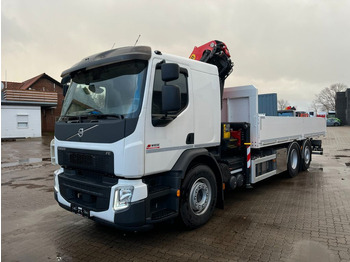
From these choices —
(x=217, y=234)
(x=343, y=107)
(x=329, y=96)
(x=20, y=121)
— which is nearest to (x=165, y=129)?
(x=217, y=234)

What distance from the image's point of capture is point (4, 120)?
24562 mm

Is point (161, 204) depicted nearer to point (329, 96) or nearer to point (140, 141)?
point (140, 141)

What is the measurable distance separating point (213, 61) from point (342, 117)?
5284 centimetres

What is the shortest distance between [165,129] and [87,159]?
3.93 ft

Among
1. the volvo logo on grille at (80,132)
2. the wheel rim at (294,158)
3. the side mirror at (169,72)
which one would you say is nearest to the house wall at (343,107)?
the wheel rim at (294,158)

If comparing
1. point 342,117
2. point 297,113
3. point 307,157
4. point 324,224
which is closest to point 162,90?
point 324,224

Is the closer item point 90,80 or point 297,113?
point 90,80

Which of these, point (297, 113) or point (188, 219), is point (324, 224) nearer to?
point (188, 219)

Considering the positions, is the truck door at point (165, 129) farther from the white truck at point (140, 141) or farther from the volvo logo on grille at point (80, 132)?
the volvo logo on grille at point (80, 132)

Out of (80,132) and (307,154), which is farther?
(307,154)

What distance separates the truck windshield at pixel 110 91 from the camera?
3.50 metres

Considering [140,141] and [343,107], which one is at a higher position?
[343,107]

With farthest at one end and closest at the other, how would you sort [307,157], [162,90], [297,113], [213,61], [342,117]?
[342,117] → [297,113] → [307,157] → [213,61] → [162,90]

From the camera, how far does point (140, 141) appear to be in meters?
3.40
